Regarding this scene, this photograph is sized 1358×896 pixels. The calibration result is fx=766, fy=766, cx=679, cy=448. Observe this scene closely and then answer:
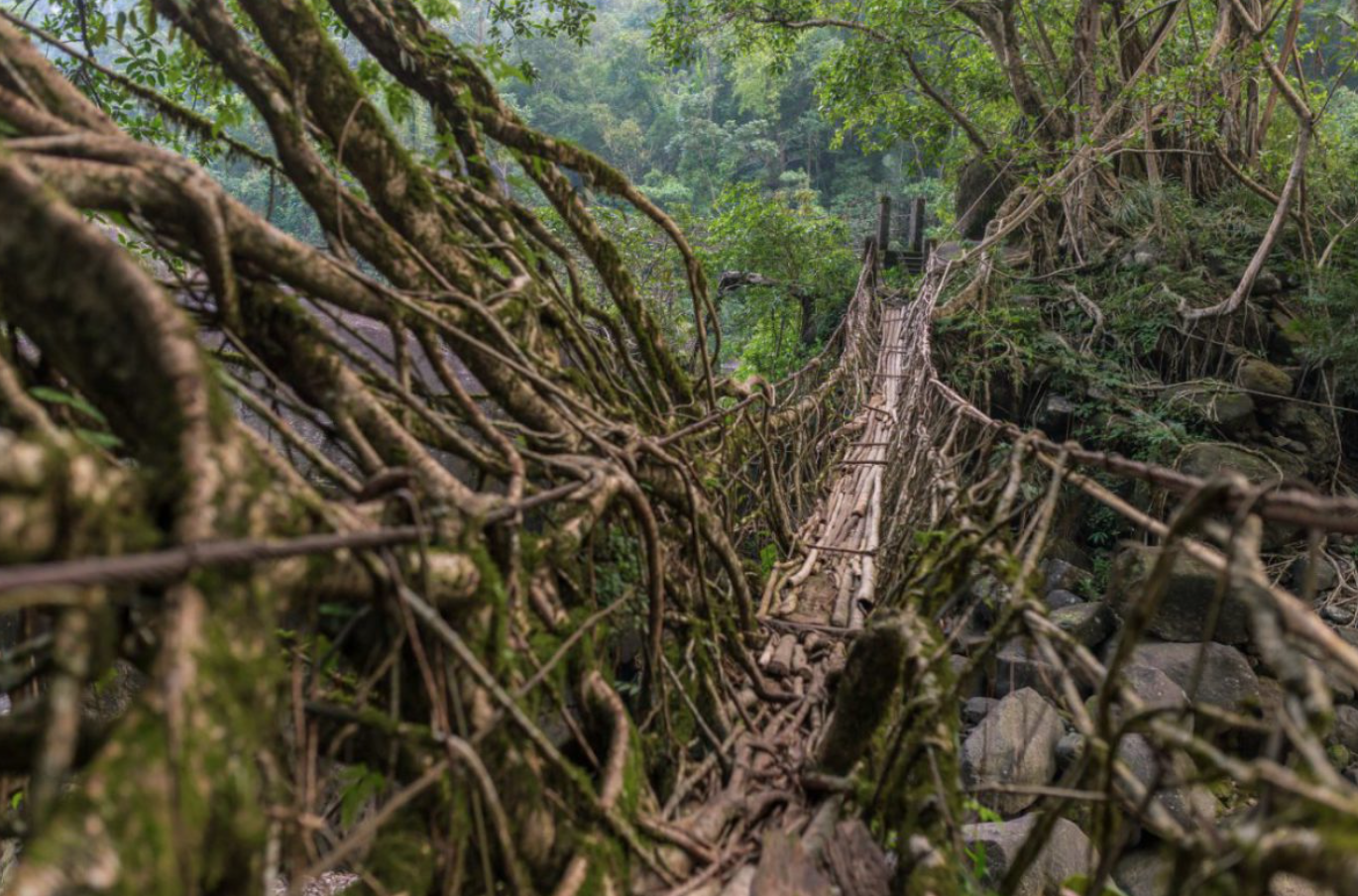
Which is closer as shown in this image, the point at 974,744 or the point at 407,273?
the point at 407,273

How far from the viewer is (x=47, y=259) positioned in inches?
31.0

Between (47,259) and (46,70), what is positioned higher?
(46,70)

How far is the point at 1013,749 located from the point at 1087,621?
4.14 feet

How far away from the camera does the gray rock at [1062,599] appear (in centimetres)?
501

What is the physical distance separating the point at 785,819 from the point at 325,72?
1.80 metres

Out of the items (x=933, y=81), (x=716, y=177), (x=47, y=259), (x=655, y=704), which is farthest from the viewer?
(x=716, y=177)

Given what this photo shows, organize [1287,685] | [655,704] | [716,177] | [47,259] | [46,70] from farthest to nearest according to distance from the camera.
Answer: [716,177] < [655,704] < [46,70] < [47,259] < [1287,685]

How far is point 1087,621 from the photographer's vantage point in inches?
177

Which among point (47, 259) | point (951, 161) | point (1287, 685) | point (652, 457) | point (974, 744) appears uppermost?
point (951, 161)

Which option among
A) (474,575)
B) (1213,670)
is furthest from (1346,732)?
(474,575)

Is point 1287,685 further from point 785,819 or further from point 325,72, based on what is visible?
point 325,72

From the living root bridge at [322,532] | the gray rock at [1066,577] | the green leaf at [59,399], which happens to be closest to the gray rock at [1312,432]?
the gray rock at [1066,577]

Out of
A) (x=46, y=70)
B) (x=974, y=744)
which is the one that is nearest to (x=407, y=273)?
(x=46, y=70)

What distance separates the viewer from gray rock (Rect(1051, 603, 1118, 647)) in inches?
178
